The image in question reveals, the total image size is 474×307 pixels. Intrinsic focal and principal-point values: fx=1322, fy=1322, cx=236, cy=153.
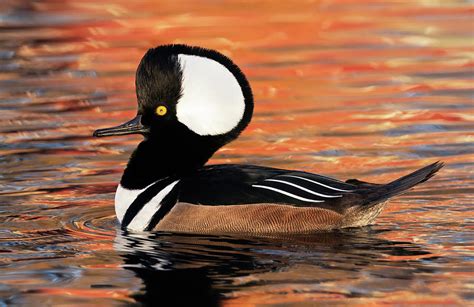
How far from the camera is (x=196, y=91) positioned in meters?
8.70

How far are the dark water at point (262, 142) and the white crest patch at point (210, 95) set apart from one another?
83 centimetres

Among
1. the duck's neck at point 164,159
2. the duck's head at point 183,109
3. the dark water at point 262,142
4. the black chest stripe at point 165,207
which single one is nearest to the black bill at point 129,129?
the duck's head at point 183,109

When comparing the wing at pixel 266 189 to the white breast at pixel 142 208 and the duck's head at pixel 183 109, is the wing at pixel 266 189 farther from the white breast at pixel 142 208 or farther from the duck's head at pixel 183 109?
the duck's head at pixel 183 109

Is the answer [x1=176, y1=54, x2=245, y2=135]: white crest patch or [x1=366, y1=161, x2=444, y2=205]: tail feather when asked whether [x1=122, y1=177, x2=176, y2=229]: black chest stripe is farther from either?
[x1=366, y1=161, x2=444, y2=205]: tail feather

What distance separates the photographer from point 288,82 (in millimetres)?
14469

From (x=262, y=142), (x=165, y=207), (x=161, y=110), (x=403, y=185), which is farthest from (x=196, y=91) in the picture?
(x=262, y=142)

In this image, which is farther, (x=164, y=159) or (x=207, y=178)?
(x=164, y=159)

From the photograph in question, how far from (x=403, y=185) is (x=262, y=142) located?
342cm

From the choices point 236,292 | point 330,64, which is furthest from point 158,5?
point 236,292

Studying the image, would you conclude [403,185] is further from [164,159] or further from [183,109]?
[164,159]

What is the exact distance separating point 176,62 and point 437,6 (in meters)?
12.2

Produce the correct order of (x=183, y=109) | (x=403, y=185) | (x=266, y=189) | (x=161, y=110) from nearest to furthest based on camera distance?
(x=403, y=185) → (x=266, y=189) → (x=183, y=109) → (x=161, y=110)

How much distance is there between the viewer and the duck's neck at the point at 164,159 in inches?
354

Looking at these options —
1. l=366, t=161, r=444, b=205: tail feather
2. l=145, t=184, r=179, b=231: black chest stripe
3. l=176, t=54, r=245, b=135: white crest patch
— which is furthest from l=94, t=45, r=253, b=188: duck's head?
l=366, t=161, r=444, b=205: tail feather
